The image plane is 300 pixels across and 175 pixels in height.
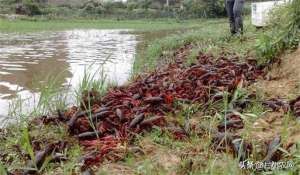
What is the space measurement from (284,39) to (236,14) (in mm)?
3724

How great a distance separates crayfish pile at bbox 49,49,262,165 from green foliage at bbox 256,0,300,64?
25 centimetres

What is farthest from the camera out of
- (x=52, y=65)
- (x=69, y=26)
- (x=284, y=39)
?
(x=69, y=26)

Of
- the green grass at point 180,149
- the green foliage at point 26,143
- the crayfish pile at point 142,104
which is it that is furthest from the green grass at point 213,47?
the green foliage at point 26,143

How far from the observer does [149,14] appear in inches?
1683

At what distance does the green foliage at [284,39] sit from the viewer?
5867 millimetres

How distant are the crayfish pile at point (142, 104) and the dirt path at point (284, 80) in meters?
0.21

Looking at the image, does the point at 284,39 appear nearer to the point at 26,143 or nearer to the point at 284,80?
the point at 284,80

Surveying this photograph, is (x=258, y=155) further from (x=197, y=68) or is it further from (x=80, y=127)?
(x=197, y=68)

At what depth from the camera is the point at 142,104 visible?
469 centimetres

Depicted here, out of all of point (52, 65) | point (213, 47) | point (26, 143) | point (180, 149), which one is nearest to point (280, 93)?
point (180, 149)

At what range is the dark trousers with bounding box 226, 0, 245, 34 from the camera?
9.47m

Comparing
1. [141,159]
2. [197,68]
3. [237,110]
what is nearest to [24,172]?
[141,159]

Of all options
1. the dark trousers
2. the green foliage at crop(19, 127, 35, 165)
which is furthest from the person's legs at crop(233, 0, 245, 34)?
the green foliage at crop(19, 127, 35, 165)

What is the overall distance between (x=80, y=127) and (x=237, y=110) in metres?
1.42
